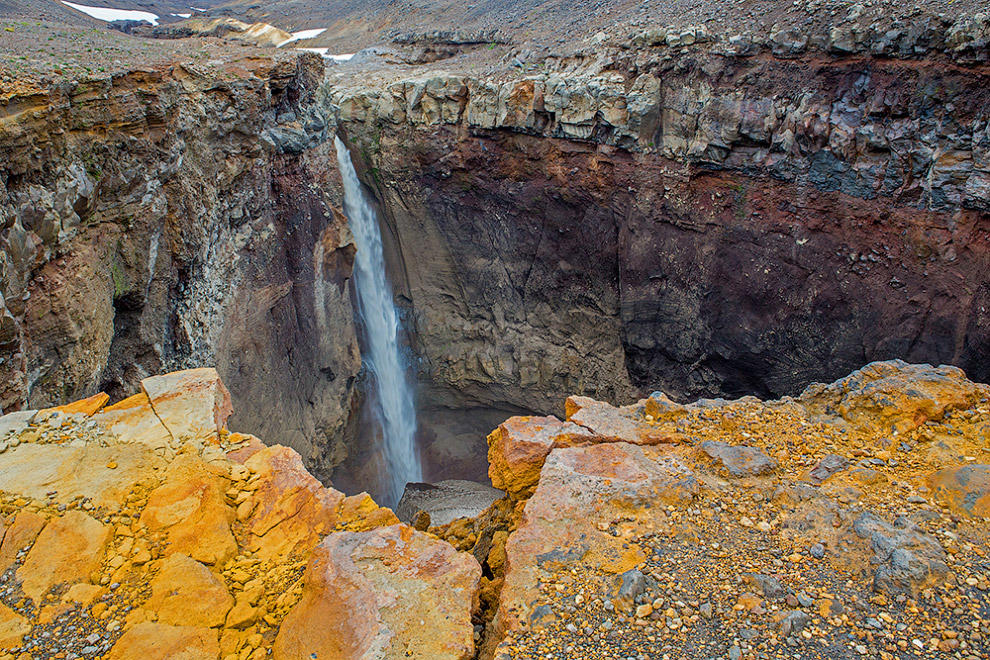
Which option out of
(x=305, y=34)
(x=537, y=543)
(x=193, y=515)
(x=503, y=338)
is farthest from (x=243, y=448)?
(x=305, y=34)

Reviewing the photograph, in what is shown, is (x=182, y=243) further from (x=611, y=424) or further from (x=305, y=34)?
(x=305, y=34)

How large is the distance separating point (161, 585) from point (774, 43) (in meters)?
14.1

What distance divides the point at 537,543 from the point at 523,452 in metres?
1.49

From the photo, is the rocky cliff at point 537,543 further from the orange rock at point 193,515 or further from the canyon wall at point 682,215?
the canyon wall at point 682,215

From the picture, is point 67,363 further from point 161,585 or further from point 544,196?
point 544,196

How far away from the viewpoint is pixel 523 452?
22.5 feet

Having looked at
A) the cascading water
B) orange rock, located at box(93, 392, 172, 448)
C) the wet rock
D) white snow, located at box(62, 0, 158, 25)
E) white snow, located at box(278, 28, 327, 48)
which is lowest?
the wet rock

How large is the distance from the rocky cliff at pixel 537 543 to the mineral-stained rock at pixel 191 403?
3cm

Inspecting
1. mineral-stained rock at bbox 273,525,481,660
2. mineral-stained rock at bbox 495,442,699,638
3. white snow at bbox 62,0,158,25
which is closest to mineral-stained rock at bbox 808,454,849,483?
mineral-stained rock at bbox 495,442,699,638

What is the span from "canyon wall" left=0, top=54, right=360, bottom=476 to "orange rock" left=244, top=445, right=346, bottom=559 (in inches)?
141

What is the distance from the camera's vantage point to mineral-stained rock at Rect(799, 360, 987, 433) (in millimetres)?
7020

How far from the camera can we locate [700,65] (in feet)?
46.4

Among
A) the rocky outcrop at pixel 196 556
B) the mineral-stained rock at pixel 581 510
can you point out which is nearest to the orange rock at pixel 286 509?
the rocky outcrop at pixel 196 556

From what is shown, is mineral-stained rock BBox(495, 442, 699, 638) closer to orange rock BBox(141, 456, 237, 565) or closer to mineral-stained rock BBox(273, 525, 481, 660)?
mineral-stained rock BBox(273, 525, 481, 660)
